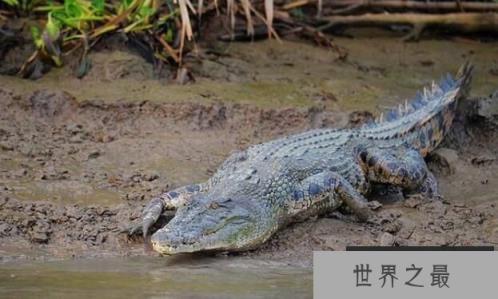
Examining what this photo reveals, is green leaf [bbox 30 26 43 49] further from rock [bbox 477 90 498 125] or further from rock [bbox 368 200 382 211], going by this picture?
rock [bbox 477 90 498 125]

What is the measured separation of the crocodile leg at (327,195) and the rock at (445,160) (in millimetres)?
1166

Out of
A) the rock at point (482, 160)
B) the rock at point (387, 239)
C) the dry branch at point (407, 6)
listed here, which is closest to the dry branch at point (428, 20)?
the dry branch at point (407, 6)

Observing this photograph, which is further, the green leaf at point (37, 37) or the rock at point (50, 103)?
the green leaf at point (37, 37)

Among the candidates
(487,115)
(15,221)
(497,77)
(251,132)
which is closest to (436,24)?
(497,77)

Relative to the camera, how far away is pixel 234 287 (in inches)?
242

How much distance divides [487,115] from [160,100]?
2.51 meters

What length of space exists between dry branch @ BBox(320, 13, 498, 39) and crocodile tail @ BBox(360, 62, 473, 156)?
1.25m

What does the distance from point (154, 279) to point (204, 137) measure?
249 cm

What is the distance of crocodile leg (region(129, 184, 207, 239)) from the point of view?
23.1 feet

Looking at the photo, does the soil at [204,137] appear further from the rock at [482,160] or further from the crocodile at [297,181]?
the crocodile at [297,181]

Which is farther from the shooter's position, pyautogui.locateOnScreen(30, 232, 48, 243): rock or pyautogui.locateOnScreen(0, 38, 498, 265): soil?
pyautogui.locateOnScreen(0, 38, 498, 265): soil

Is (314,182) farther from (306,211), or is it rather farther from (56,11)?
(56,11)

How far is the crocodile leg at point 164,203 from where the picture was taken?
7.04 m

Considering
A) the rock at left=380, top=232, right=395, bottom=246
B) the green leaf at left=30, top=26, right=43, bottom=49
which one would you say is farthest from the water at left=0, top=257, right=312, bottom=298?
the green leaf at left=30, top=26, right=43, bottom=49
